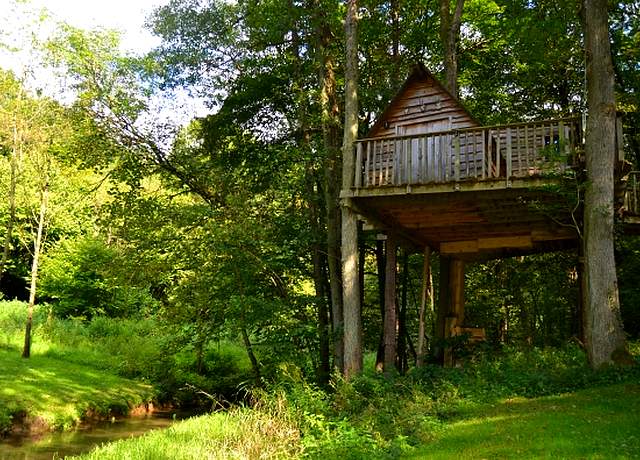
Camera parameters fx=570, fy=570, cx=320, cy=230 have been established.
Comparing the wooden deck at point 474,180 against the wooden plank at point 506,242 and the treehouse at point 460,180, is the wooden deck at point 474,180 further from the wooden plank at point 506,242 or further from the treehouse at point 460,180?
the wooden plank at point 506,242

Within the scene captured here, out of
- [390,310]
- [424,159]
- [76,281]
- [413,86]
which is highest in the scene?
[413,86]

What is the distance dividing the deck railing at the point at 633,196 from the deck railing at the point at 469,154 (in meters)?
3.70

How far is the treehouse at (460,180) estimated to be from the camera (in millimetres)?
11094

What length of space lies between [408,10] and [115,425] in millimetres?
15118

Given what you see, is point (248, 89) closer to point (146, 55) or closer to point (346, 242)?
point (146, 55)

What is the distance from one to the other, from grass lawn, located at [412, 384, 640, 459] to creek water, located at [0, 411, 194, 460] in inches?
277

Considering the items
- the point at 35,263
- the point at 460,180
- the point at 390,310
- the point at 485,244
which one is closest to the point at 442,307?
the point at 485,244

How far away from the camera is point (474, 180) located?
1104cm

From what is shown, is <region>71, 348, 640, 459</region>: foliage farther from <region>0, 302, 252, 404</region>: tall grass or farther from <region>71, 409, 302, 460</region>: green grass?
<region>0, 302, 252, 404</region>: tall grass

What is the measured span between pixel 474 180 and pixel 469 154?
4.74ft

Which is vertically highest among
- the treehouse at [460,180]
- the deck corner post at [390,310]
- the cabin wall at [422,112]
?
the cabin wall at [422,112]

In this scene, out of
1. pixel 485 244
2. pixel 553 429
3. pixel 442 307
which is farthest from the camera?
pixel 442 307

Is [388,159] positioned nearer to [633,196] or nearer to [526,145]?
[526,145]

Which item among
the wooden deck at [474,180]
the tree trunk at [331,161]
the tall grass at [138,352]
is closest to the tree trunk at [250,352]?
the tall grass at [138,352]
